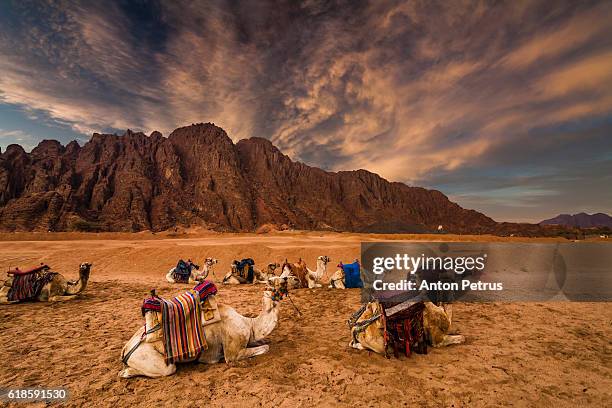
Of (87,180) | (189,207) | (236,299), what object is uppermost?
(87,180)

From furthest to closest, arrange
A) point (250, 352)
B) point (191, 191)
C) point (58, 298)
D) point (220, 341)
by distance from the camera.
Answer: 1. point (191, 191)
2. point (58, 298)
3. point (250, 352)
4. point (220, 341)

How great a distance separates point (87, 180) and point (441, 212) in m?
176

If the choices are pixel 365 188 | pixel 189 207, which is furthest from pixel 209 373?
pixel 365 188

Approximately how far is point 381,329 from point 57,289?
1058cm

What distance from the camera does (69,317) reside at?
821cm

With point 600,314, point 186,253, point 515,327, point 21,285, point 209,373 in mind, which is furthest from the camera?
point 186,253

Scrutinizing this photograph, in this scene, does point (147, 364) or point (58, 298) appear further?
A: point (58, 298)

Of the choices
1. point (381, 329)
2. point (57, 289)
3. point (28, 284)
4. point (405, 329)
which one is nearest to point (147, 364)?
point (381, 329)

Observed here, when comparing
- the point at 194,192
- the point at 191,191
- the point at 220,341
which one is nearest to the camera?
the point at 220,341

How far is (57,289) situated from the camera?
9.97 m

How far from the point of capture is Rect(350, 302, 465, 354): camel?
5805mm

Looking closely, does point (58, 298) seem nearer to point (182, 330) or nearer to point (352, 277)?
point (182, 330)

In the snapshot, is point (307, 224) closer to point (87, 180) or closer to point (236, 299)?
point (87, 180)

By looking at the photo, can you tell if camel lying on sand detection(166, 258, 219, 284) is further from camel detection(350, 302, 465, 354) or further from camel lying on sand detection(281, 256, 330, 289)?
camel detection(350, 302, 465, 354)
